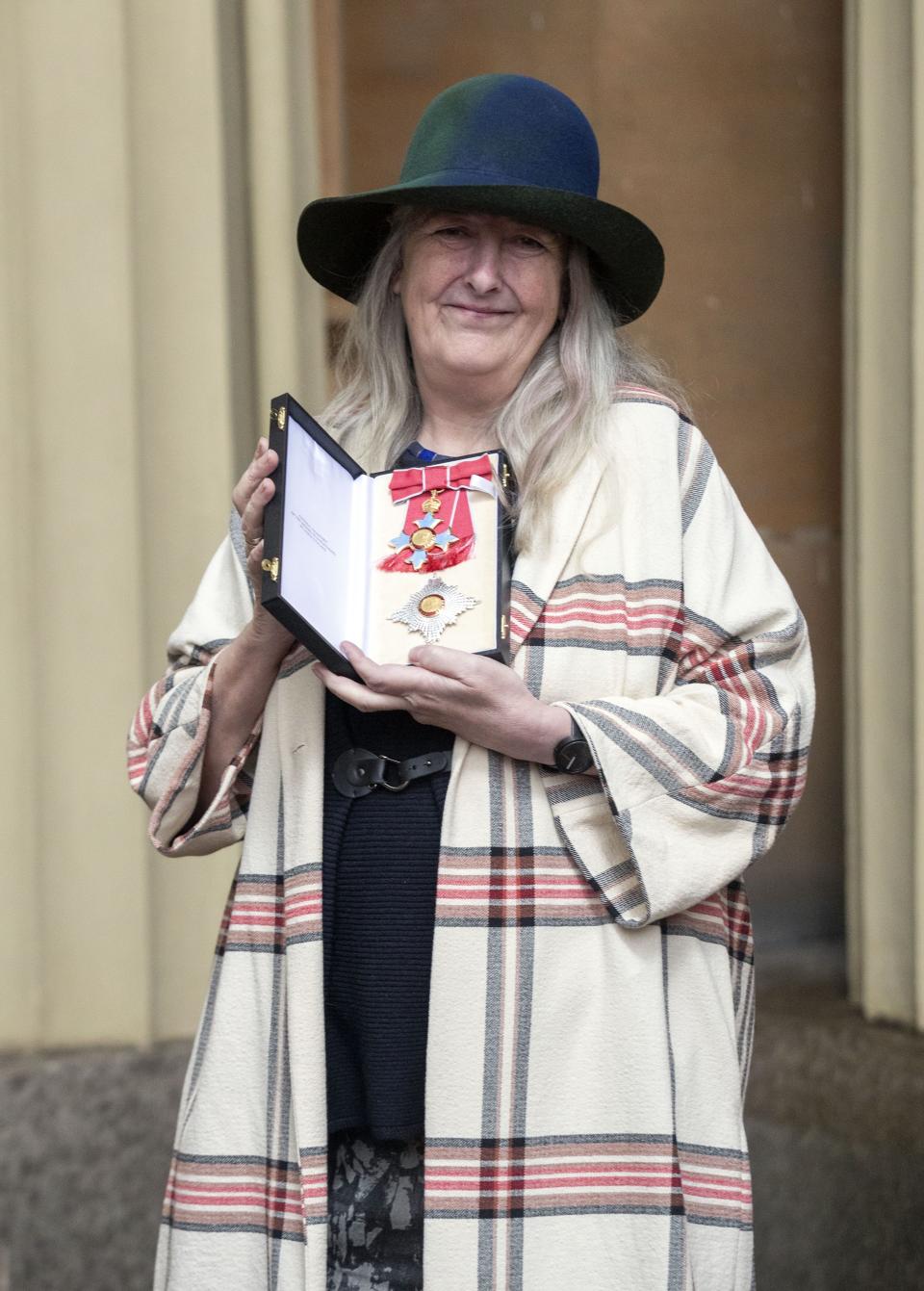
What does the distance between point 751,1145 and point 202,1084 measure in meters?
1.75

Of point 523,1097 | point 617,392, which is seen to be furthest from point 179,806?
point 617,392

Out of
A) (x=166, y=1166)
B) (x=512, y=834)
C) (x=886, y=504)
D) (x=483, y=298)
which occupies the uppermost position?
(x=483, y=298)

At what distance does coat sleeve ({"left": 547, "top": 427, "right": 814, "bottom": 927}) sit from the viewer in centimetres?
191

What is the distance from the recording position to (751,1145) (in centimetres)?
346

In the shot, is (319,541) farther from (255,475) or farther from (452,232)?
(452,232)

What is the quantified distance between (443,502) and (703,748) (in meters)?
0.42

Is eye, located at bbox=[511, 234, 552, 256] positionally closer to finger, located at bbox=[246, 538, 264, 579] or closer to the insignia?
the insignia

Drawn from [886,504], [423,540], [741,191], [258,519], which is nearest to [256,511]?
[258,519]

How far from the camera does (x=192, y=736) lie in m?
2.09

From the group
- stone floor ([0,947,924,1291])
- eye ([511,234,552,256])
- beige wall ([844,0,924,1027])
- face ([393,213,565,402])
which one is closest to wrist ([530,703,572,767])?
face ([393,213,565,402])

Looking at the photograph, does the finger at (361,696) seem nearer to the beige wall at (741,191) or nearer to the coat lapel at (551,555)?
the coat lapel at (551,555)

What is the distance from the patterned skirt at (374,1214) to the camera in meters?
2.01

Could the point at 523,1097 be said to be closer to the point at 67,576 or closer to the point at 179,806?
the point at 179,806

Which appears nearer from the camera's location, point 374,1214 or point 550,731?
point 550,731
